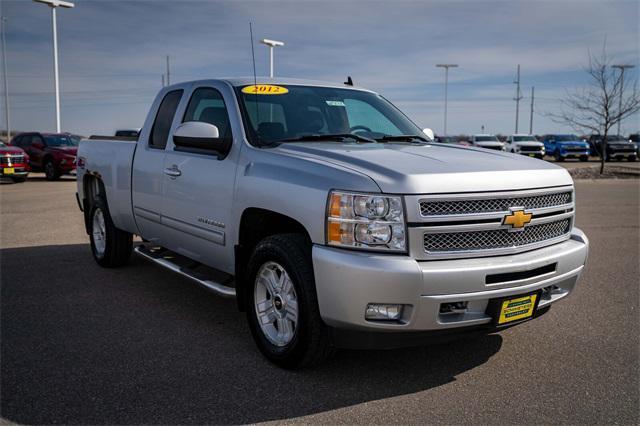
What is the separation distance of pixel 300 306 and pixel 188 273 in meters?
1.65

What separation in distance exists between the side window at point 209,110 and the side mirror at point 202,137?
0.51ft

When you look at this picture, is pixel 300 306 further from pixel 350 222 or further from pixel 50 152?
pixel 50 152

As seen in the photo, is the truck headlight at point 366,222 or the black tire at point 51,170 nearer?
the truck headlight at point 366,222

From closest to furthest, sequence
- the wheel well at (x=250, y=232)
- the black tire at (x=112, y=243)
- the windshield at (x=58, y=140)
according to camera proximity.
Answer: the wheel well at (x=250, y=232)
the black tire at (x=112, y=243)
the windshield at (x=58, y=140)

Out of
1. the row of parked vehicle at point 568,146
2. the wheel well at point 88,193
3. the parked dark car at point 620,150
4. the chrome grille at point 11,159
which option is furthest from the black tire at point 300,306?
the parked dark car at point 620,150

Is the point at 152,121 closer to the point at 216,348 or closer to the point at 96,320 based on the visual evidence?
the point at 96,320

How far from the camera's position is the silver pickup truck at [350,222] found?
339 centimetres

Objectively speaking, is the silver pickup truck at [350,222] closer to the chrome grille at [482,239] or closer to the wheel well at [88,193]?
the chrome grille at [482,239]

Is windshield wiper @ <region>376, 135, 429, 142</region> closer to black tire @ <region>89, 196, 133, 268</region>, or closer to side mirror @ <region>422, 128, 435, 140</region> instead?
side mirror @ <region>422, 128, 435, 140</region>

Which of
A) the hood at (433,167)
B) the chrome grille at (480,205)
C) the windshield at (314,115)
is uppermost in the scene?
the windshield at (314,115)

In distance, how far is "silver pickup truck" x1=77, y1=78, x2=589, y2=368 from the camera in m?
3.39

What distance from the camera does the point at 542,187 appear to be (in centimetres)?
388

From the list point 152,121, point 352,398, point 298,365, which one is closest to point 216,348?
point 298,365

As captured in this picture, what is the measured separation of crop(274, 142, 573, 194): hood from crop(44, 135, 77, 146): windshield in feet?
63.8
